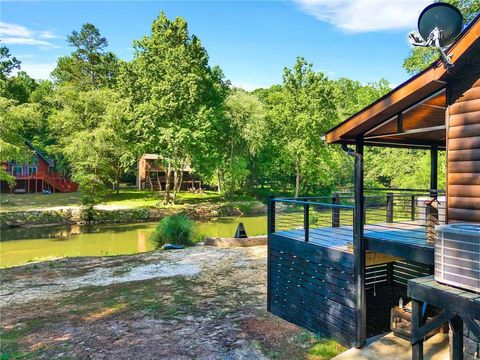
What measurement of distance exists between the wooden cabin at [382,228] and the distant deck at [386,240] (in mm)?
13

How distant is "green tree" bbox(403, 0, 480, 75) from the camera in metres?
18.0

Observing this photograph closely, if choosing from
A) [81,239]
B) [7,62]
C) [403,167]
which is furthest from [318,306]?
[7,62]

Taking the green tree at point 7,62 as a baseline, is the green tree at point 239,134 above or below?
below

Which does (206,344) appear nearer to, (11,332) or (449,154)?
(11,332)

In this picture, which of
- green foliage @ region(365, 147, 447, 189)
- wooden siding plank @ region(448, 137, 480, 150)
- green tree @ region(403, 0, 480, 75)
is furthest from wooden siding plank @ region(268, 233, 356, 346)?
green tree @ region(403, 0, 480, 75)

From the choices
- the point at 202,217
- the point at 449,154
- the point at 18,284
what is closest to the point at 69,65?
the point at 202,217

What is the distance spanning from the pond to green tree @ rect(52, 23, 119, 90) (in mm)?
29801

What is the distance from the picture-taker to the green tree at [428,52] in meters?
18.0

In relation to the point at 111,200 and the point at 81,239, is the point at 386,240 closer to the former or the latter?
the point at 81,239

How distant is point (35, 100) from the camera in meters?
42.1

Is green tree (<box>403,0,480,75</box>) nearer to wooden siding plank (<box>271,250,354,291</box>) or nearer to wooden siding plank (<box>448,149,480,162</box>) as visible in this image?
wooden siding plank (<box>271,250,354,291</box>)

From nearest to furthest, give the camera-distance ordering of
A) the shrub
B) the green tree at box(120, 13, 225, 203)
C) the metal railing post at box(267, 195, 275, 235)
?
the metal railing post at box(267, 195, 275, 235) → the shrub → the green tree at box(120, 13, 225, 203)

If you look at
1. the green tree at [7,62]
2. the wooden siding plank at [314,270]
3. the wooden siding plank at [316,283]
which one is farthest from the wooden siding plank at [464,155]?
the green tree at [7,62]

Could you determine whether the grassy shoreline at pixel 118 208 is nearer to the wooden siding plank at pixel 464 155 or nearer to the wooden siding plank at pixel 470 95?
the wooden siding plank at pixel 464 155
